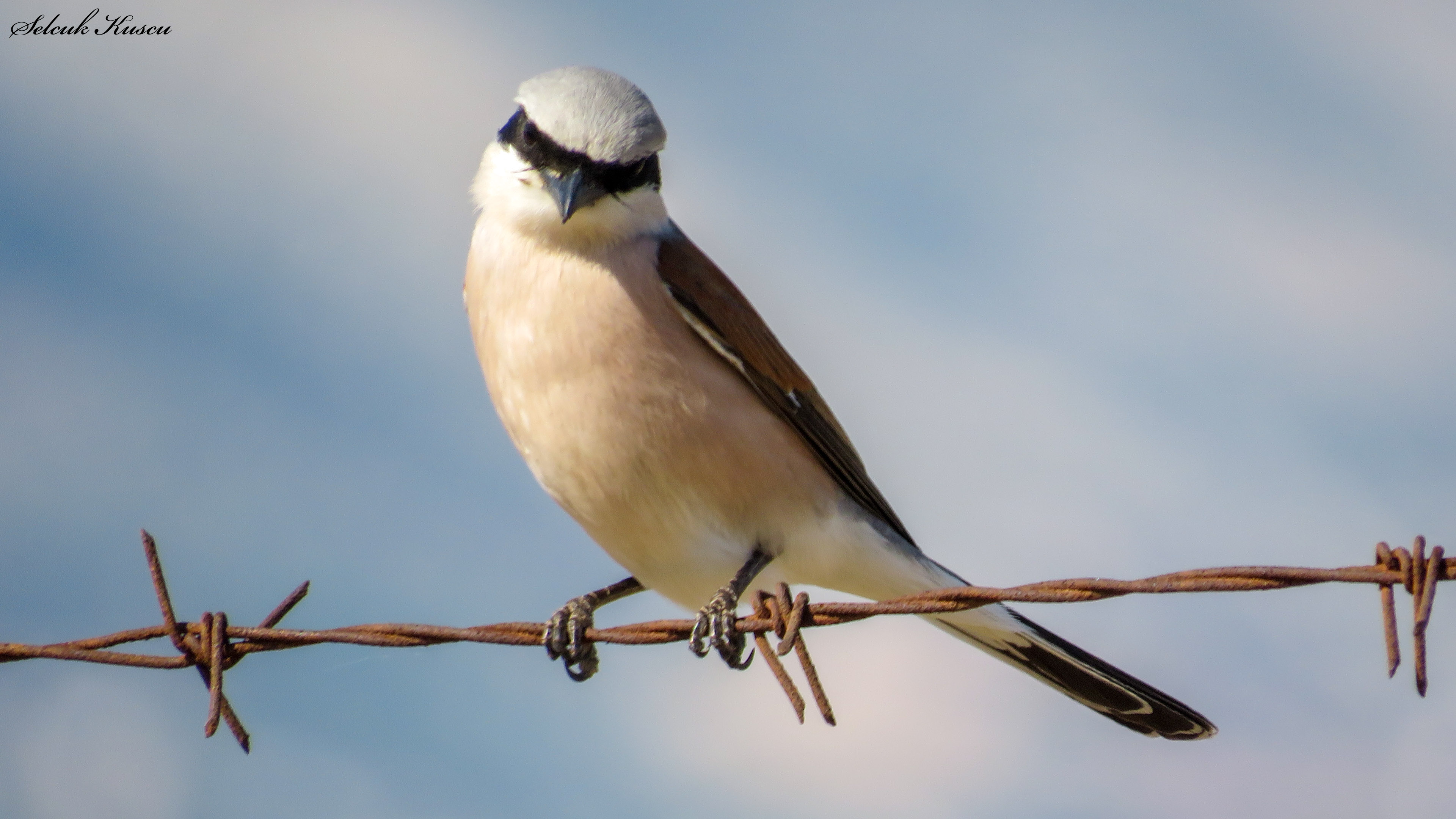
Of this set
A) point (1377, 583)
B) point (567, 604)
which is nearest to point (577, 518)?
point (567, 604)

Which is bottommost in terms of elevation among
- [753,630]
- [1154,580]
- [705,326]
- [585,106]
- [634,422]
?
[753,630]

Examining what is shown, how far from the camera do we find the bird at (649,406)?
3881 millimetres

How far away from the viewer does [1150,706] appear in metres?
3.79

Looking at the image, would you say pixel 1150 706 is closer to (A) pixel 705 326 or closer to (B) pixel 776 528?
(B) pixel 776 528

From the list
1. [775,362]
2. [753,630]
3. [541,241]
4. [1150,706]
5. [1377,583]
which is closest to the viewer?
[1377,583]

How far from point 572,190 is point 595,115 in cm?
30

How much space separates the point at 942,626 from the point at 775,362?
3.55 feet

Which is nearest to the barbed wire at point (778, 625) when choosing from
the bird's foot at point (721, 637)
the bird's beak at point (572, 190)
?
the bird's foot at point (721, 637)

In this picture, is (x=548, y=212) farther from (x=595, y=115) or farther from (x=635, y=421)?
(x=635, y=421)

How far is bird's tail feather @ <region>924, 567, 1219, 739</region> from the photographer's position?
378 cm

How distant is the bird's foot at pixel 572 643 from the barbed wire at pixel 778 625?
0.95m

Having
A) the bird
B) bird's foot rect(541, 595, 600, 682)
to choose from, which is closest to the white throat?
the bird

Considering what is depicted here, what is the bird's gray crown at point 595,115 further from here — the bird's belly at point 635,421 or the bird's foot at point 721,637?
the bird's foot at point 721,637

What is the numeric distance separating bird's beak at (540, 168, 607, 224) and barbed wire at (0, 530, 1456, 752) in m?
1.47
